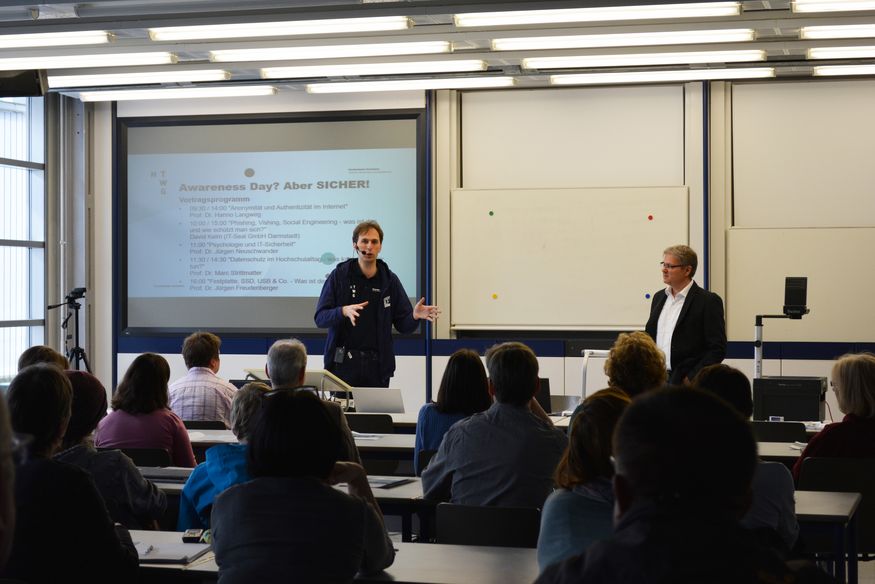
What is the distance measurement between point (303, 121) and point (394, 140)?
2.86 feet

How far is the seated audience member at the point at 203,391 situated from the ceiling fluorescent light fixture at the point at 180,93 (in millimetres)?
3765

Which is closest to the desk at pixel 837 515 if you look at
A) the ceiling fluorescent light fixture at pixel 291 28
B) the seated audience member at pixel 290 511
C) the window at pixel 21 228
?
the seated audience member at pixel 290 511

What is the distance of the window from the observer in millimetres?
9141

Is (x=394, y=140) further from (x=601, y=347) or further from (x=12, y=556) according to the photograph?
(x=12, y=556)

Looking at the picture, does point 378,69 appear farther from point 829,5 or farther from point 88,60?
point 829,5

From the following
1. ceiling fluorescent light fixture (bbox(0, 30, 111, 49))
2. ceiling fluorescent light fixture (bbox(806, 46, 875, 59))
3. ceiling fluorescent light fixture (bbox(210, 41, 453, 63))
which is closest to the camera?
ceiling fluorescent light fixture (bbox(0, 30, 111, 49))

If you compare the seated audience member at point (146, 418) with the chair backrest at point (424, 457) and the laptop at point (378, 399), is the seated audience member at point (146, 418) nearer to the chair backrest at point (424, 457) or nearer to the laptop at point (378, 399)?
the chair backrest at point (424, 457)

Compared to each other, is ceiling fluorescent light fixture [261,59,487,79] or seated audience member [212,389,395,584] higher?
ceiling fluorescent light fixture [261,59,487,79]

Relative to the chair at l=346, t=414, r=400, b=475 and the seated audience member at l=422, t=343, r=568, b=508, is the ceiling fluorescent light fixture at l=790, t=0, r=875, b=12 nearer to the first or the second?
the chair at l=346, t=414, r=400, b=475

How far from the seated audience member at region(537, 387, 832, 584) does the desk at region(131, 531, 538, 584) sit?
3.87 ft

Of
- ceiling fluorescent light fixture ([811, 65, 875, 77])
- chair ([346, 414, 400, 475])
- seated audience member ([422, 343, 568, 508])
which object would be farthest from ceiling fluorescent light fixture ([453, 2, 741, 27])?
seated audience member ([422, 343, 568, 508])

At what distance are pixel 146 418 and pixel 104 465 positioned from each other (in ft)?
3.72

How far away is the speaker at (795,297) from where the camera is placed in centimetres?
712

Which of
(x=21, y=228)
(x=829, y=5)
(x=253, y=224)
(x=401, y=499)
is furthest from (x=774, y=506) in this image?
(x=21, y=228)
